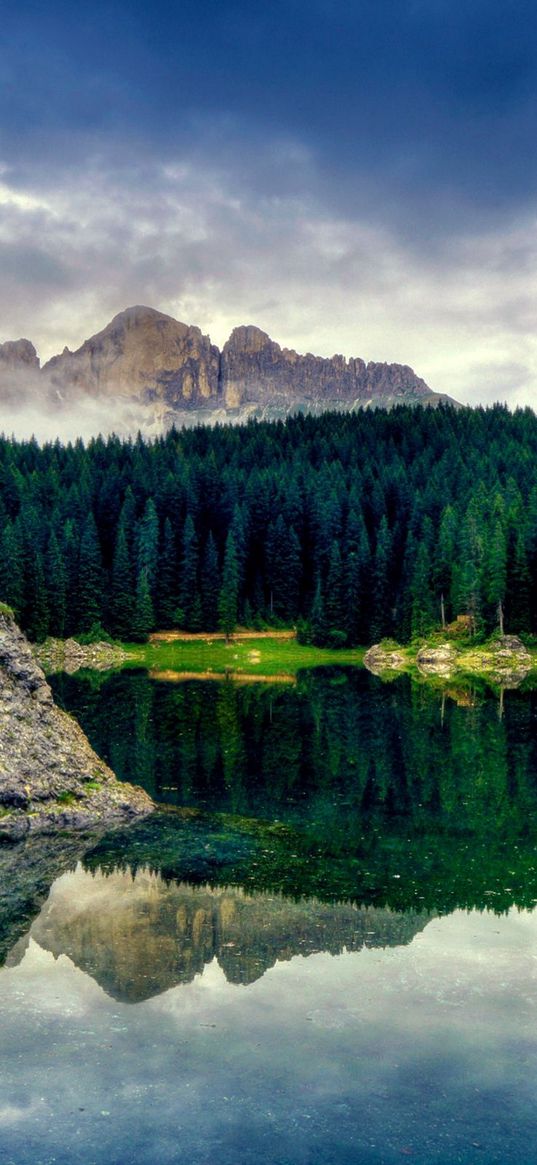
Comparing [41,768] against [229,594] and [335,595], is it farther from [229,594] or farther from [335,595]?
[335,595]

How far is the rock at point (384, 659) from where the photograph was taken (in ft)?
353

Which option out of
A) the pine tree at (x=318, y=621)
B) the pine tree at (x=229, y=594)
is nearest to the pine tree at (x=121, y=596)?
the pine tree at (x=229, y=594)

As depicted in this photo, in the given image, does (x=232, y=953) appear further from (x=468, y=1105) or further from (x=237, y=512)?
(x=237, y=512)

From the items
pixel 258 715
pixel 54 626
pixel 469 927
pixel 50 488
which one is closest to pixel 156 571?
pixel 54 626

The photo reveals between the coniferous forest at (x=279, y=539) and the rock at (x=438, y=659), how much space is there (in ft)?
22.5

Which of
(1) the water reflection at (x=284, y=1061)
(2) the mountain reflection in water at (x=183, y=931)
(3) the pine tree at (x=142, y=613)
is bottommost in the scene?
(1) the water reflection at (x=284, y=1061)

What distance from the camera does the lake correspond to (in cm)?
1393

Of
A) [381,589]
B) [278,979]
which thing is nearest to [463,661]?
[381,589]

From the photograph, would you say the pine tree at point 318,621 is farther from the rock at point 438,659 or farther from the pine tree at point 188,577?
the rock at point 438,659

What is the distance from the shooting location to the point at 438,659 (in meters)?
106

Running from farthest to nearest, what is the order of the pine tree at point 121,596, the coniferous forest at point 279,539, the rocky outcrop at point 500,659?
the pine tree at point 121,596
the coniferous forest at point 279,539
the rocky outcrop at point 500,659

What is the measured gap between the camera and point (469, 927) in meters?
22.1

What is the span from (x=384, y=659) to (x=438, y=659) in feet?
31.0

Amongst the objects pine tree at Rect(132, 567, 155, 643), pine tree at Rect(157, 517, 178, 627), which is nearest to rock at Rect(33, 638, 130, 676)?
pine tree at Rect(132, 567, 155, 643)
